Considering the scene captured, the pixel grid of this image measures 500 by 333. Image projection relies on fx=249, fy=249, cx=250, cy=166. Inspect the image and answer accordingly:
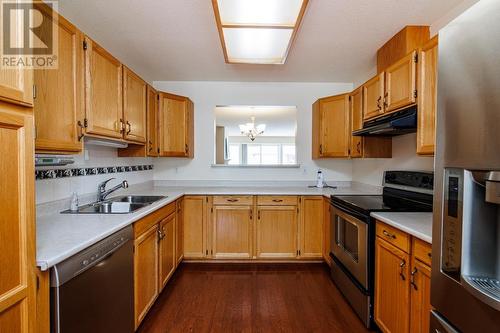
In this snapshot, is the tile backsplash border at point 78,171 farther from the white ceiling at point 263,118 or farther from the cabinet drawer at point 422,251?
the cabinet drawer at point 422,251

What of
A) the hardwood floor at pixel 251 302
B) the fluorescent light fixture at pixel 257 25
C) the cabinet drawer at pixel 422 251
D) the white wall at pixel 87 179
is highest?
the fluorescent light fixture at pixel 257 25

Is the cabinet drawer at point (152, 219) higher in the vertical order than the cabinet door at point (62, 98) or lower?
lower

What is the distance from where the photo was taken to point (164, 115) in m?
3.07

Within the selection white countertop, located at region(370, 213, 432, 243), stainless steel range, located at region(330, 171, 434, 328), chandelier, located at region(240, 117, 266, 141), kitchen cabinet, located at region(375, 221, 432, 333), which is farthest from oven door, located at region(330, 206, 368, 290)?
chandelier, located at region(240, 117, 266, 141)

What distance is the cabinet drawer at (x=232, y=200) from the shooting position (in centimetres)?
301

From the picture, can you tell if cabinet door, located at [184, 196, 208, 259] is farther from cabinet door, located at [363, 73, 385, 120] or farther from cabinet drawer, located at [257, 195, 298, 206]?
cabinet door, located at [363, 73, 385, 120]

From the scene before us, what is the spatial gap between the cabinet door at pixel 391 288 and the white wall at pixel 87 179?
2404mm

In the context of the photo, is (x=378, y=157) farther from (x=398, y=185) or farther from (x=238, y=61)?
(x=238, y=61)

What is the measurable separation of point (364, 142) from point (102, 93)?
2.56 m

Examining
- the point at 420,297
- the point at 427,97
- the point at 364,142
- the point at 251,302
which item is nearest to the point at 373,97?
the point at 364,142

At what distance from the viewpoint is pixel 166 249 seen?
2416 mm

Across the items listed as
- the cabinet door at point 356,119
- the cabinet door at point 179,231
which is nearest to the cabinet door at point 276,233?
the cabinet door at point 179,231

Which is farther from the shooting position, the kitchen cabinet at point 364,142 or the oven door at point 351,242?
the kitchen cabinet at point 364,142

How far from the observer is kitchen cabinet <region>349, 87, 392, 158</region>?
2721 millimetres
